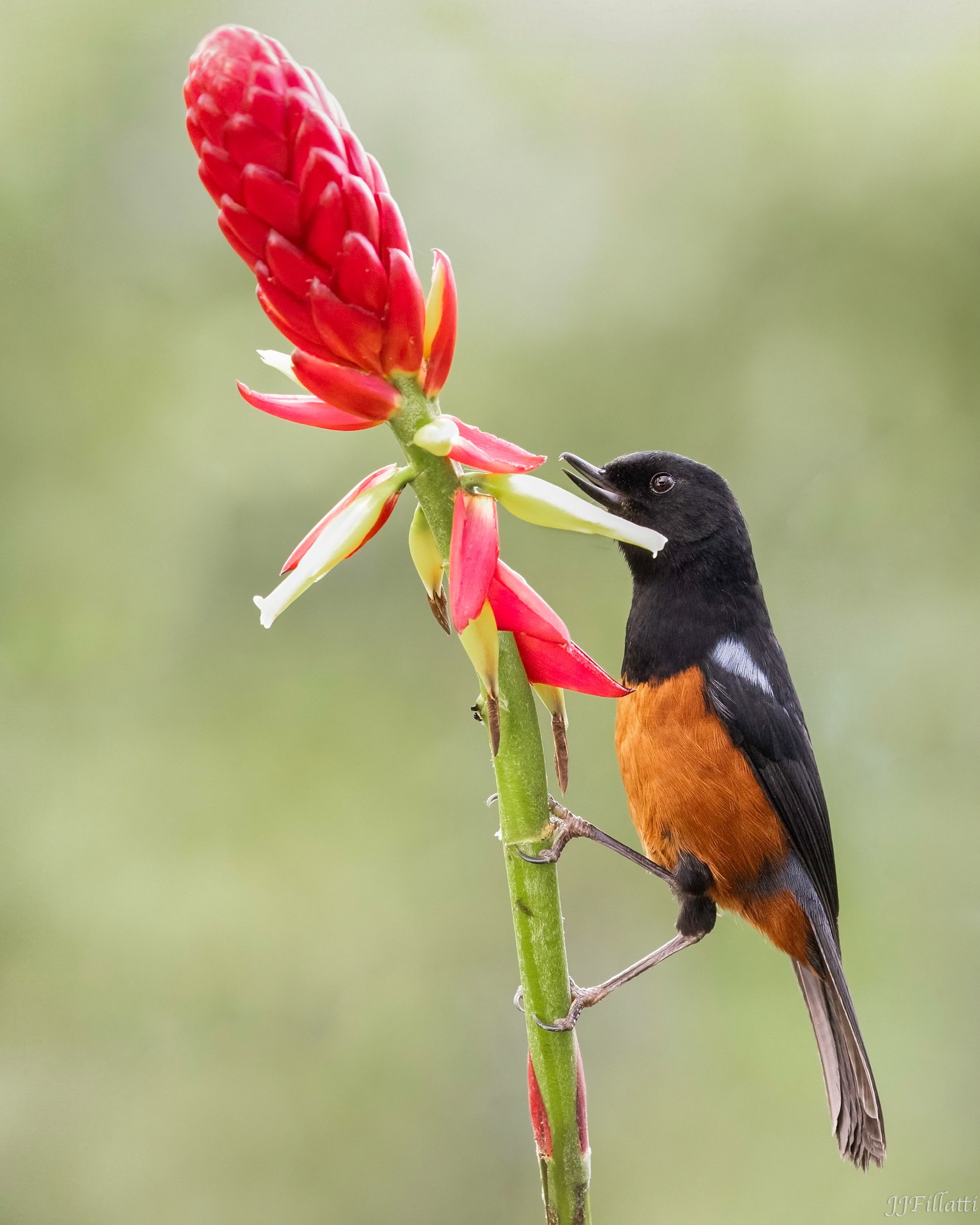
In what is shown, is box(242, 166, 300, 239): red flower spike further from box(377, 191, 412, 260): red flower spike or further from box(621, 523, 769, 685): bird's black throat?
box(621, 523, 769, 685): bird's black throat

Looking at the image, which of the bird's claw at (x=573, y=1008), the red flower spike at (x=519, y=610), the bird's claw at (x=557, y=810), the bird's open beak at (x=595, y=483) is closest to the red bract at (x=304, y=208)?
the red flower spike at (x=519, y=610)

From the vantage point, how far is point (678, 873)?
1330 millimetres

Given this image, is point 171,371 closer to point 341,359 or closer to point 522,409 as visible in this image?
point 522,409

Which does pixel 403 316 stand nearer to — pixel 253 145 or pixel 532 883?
pixel 253 145

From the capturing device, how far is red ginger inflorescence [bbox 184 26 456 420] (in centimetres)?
54

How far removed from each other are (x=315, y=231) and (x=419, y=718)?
232 centimetres

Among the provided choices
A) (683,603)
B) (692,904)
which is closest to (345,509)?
(683,603)

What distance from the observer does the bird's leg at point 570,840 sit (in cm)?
66

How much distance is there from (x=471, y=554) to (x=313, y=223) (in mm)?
184

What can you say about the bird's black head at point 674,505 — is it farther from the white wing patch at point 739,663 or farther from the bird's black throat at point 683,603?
the white wing patch at point 739,663

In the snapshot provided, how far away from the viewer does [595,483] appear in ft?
4.00
